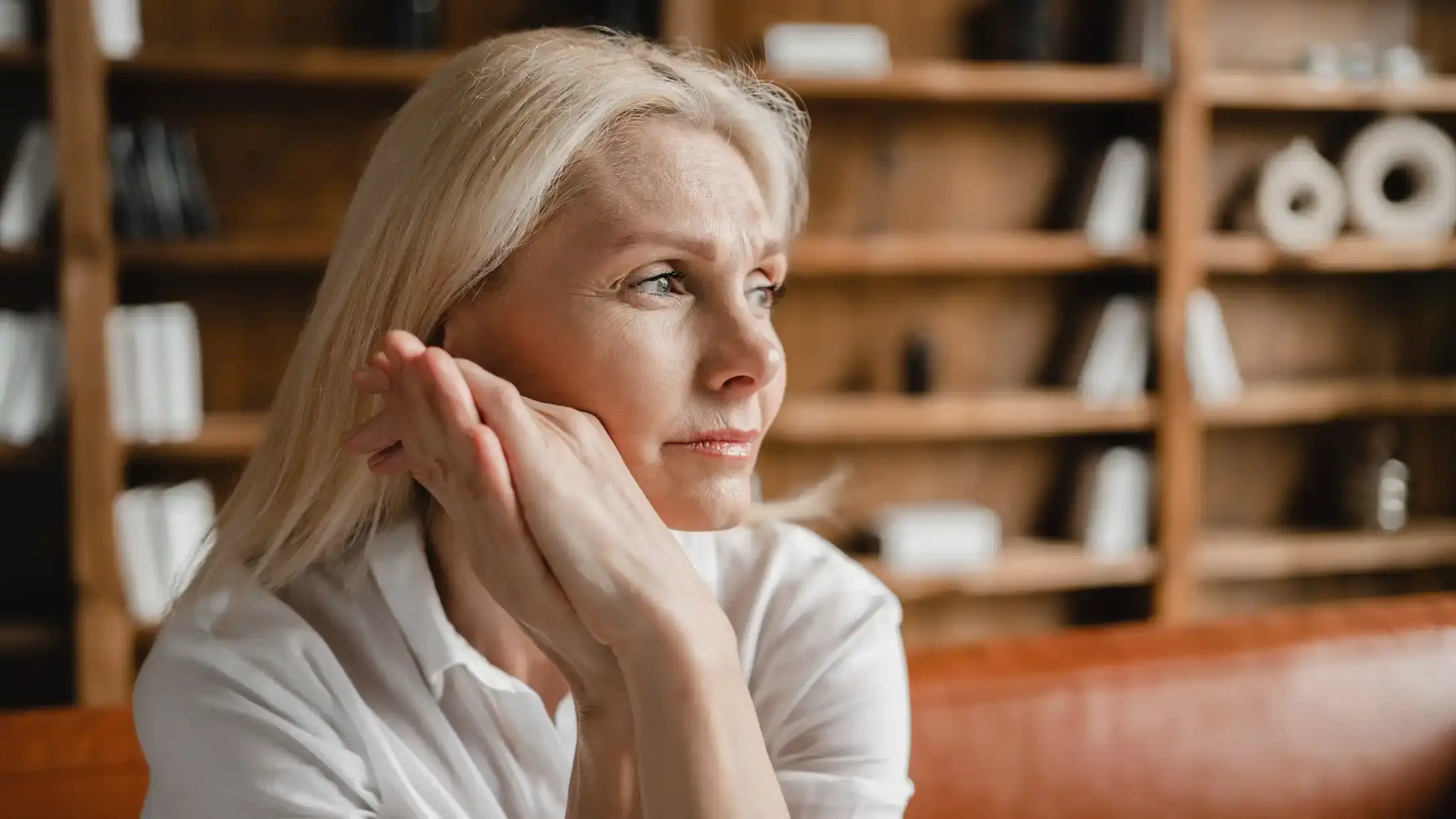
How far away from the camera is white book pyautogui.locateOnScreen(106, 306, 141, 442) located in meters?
2.61

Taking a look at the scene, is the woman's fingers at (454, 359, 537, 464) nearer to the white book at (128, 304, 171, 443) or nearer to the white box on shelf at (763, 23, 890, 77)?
the white book at (128, 304, 171, 443)

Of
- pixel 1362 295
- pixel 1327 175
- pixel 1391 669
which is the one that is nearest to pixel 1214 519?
pixel 1362 295

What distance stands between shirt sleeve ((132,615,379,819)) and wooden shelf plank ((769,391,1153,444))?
6.88 feet

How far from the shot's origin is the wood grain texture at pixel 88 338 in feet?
8.20

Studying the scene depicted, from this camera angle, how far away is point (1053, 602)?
3502 mm

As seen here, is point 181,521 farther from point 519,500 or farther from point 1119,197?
point 1119,197

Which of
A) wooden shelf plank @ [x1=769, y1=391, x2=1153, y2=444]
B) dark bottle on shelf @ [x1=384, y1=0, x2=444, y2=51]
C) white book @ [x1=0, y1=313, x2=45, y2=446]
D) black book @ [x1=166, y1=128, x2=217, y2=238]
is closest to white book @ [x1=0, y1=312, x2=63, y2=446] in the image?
white book @ [x1=0, y1=313, x2=45, y2=446]

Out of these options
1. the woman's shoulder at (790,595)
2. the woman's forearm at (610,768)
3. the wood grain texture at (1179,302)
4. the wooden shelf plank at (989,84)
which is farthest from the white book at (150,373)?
the wood grain texture at (1179,302)

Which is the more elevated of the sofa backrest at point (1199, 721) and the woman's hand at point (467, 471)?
the woman's hand at point (467, 471)

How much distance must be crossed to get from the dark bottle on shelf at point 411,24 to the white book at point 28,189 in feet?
2.54

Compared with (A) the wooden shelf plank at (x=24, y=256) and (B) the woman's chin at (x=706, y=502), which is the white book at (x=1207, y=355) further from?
(A) the wooden shelf plank at (x=24, y=256)

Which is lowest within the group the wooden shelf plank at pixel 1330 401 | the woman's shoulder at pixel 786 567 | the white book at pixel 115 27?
the wooden shelf plank at pixel 1330 401

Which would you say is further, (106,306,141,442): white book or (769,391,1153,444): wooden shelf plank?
(769,391,1153,444): wooden shelf plank

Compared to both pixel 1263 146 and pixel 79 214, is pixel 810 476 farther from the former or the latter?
pixel 79 214
